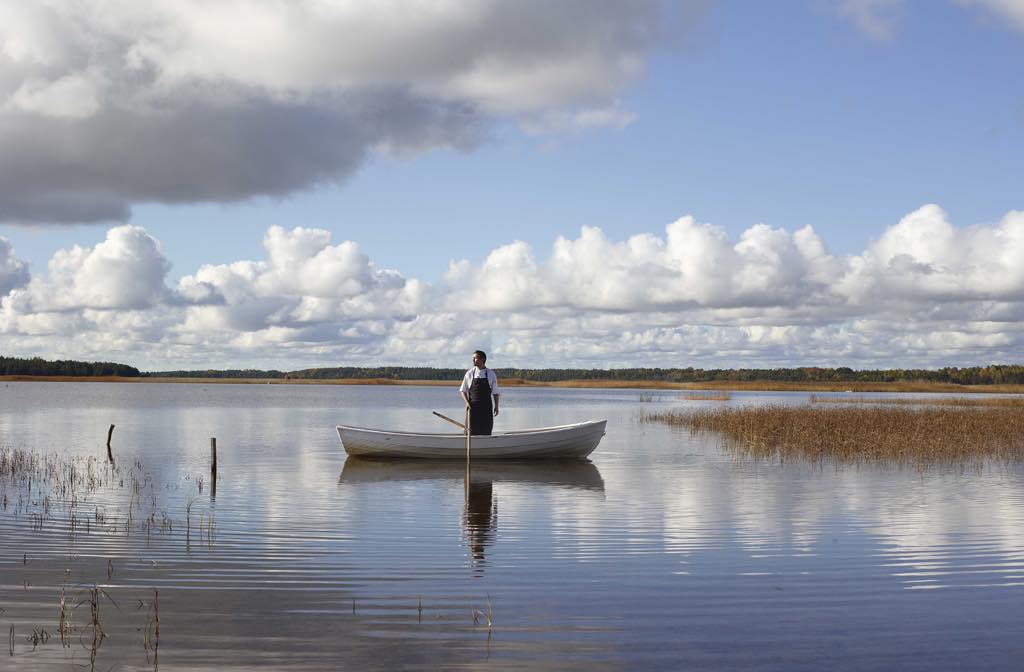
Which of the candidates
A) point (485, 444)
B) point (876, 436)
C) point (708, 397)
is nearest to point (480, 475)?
point (485, 444)

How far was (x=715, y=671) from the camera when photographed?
239 inches

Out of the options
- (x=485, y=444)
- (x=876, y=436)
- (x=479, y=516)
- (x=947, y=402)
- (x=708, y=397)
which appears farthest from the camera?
(x=708, y=397)

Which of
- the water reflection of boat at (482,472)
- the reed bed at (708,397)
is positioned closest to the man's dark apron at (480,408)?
the water reflection of boat at (482,472)

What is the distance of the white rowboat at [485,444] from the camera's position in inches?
846

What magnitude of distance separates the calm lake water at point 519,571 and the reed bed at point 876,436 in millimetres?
4078

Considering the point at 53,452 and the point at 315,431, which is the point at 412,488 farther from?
the point at 315,431

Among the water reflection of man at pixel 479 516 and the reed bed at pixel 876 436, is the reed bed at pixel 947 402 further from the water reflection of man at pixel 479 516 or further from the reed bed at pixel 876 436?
the water reflection of man at pixel 479 516

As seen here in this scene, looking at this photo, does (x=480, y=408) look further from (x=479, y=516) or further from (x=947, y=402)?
→ (x=947, y=402)

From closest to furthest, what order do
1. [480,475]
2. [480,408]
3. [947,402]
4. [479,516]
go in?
[479,516], [480,475], [480,408], [947,402]

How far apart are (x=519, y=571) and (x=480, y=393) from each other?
1116 centimetres

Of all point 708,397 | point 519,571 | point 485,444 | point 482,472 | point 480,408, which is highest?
point 480,408

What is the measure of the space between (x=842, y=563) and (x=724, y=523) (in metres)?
3.07

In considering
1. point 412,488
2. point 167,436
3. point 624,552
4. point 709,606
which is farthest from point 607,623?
point 167,436

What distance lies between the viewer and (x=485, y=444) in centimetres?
2125
